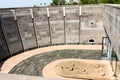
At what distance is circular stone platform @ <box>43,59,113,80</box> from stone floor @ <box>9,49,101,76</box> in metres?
1.39

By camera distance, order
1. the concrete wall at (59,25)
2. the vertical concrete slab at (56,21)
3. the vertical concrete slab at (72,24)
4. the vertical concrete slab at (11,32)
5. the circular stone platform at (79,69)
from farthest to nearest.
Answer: the vertical concrete slab at (56,21), the vertical concrete slab at (72,24), the concrete wall at (59,25), the vertical concrete slab at (11,32), the circular stone platform at (79,69)

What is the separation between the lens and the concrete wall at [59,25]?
31.7 meters

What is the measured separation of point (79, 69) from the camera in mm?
20938

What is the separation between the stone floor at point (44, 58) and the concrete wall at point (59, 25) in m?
5.00

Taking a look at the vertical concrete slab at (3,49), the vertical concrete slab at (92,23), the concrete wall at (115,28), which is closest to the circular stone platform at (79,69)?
the concrete wall at (115,28)

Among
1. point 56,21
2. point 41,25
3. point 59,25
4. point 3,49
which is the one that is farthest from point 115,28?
point 41,25

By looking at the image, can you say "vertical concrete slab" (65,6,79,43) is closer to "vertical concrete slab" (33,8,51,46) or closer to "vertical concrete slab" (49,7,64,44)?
"vertical concrete slab" (49,7,64,44)

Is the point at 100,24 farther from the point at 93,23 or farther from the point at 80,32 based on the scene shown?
the point at 80,32

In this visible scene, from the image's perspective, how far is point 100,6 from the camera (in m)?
32.0

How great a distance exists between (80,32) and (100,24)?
4.66 metres

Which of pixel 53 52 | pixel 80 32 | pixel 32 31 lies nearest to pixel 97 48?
pixel 80 32

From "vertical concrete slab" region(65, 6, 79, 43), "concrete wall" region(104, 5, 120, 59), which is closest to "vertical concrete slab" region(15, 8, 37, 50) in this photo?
"vertical concrete slab" region(65, 6, 79, 43)

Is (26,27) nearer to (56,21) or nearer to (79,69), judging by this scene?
(56,21)

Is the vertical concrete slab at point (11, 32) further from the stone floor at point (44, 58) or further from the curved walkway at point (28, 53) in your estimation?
the stone floor at point (44, 58)
